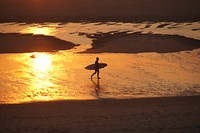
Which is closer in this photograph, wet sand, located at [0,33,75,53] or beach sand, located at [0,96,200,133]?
beach sand, located at [0,96,200,133]

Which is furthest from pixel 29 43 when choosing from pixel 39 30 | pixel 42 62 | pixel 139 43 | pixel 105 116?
pixel 105 116

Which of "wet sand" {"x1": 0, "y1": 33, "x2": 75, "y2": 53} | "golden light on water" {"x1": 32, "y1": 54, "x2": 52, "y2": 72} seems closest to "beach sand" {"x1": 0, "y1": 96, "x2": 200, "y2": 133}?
"golden light on water" {"x1": 32, "y1": 54, "x2": 52, "y2": 72}

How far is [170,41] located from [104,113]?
19.5m

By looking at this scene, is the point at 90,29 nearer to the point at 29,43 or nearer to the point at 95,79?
the point at 29,43

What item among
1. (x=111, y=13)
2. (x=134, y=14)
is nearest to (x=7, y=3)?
(x=111, y=13)

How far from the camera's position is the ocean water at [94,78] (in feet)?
54.1

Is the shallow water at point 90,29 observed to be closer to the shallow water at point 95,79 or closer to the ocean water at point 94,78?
the ocean water at point 94,78

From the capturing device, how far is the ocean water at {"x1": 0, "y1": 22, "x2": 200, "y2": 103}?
16.5m

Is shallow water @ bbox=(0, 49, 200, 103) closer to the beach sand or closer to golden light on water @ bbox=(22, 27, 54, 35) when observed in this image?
the beach sand

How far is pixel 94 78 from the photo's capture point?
19172mm

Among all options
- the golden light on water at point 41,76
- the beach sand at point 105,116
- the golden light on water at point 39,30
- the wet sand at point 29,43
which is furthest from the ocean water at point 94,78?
the golden light on water at point 39,30

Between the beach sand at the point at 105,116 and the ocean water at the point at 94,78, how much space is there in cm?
112

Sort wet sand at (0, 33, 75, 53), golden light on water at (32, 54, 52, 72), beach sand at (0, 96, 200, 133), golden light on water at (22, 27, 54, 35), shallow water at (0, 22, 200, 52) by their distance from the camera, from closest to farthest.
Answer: beach sand at (0, 96, 200, 133) → golden light on water at (32, 54, 52, 72) → wet sand at (0, 33, 75, 53) → shallow water at (0, 22, 200, 52) → golden light on water at (22, 27, 54, 35)

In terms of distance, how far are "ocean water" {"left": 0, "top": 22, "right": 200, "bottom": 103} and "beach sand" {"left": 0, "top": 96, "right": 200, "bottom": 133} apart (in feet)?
3.67
